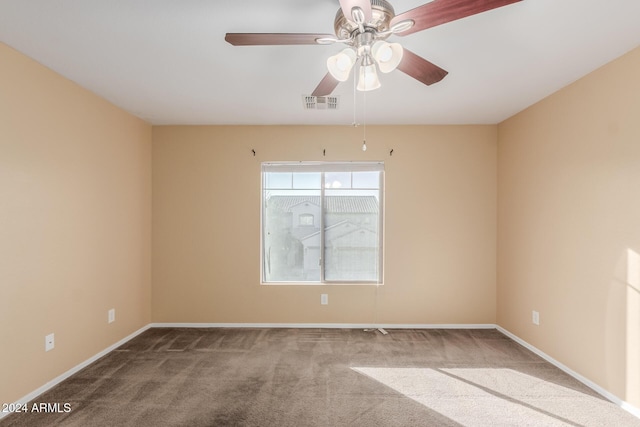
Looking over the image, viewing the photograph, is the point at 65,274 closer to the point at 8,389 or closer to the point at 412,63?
the point at 8,389

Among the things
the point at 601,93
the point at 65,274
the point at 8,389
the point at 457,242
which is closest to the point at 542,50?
the point at 601,93

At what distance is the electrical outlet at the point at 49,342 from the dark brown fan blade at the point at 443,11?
3.24m

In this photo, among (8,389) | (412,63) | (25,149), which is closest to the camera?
(412,63)

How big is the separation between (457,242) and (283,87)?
8.95 ft

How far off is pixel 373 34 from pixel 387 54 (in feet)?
0.40

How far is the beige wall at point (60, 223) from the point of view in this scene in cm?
221

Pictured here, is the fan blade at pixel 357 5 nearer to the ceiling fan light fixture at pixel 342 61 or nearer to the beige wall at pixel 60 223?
the ceiling fan light fixture at pixel 342 61

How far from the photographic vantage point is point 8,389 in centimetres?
217

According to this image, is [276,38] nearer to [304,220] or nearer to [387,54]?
[387,54]

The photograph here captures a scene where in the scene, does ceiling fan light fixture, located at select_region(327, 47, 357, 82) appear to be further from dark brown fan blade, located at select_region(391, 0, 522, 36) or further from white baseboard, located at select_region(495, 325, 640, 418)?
white baseboard, located at select_region(495, 325, 640, 418)

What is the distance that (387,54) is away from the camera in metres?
1.52

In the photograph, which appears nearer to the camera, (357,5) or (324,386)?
(357,5)

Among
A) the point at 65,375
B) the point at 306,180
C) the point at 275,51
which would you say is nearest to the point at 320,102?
the point at 275,51

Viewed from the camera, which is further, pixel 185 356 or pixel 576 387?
pixel 185 356
